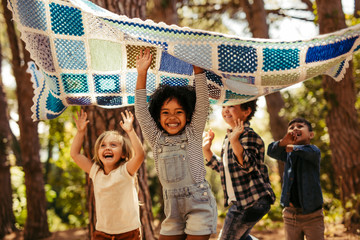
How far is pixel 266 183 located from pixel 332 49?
106 centimetres

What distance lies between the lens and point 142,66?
2250 millimetres

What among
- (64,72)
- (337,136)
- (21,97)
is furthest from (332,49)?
(21,97)

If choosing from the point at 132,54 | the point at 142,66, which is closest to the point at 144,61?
the point at 142,66

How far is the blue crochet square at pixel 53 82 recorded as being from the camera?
240 cm

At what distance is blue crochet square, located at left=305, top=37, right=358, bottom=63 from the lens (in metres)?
2.22

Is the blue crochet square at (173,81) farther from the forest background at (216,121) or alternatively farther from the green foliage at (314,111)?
the green foliage at (314,111)

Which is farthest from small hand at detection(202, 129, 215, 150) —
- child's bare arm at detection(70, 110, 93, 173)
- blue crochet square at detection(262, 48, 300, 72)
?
child's bare arm at detection(70, 110, 93, 173)

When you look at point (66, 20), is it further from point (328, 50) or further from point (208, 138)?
point (328, 50)

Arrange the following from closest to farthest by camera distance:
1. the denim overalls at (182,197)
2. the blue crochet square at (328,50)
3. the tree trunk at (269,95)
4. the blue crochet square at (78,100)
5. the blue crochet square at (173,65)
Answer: the denim overalls at (182,197)
the blue crochet square at (328,50)
the blue crochet square at (173,65)
the blue crochet square at (78,100)
the tree trunk at (269,95)

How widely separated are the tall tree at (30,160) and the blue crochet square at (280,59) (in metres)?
4.84

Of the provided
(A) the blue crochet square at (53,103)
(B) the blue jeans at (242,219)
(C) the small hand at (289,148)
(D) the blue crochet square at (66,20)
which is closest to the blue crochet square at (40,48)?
(D) the blue crochet square at (66,20)

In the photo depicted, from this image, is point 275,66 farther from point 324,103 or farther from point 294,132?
point 324,103

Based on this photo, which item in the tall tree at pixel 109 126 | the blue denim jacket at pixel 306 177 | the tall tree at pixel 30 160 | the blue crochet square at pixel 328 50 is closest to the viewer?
the blue crochet square at pixel 328 50

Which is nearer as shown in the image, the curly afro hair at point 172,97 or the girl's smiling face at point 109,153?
the curly afro hair at point 172,97
